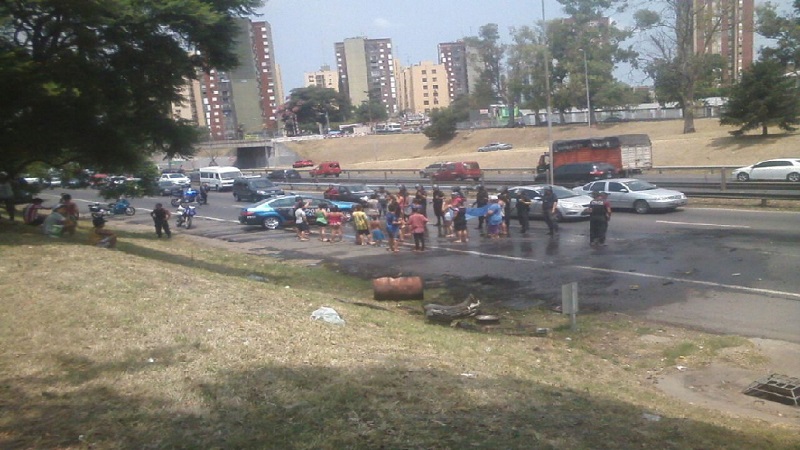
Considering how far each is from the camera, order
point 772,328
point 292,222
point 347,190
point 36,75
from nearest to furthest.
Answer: point 772,328
point 36,75
point 292,222
point 347,190

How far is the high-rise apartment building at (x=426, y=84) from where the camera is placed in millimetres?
166875

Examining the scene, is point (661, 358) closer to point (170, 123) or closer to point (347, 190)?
point (170, 123)

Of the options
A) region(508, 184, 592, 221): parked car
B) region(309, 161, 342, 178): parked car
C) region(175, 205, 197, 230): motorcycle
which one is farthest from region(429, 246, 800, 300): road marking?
region(309, 161, 342, 178): parked car

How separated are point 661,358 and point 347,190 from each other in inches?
1085

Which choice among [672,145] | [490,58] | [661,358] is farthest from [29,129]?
[490,58]

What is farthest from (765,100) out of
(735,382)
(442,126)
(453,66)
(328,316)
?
(453,66)

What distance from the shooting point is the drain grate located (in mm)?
8352

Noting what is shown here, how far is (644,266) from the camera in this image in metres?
16.8

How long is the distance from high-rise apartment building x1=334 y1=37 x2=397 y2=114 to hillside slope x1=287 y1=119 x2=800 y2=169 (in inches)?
2535

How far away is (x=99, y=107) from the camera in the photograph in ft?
66.1

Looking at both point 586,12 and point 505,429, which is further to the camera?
point 586,12

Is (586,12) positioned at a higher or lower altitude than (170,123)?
higher

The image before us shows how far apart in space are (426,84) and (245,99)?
101 metres

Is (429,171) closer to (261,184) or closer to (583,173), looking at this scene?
(261,184)
